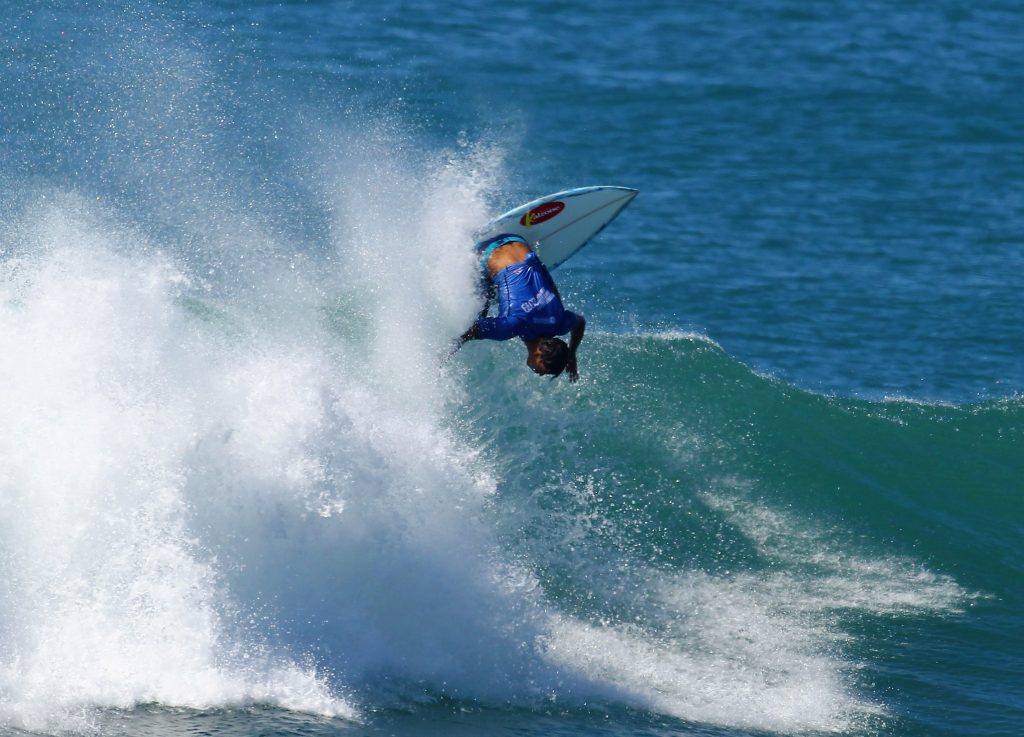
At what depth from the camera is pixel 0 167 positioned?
2164cm

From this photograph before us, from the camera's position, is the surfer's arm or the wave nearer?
the wave

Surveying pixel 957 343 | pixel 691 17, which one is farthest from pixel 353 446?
pixel 691 17

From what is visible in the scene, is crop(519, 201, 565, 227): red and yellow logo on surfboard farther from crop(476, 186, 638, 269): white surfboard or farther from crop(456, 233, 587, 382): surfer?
crop(456, 233, 587, 382): surfer

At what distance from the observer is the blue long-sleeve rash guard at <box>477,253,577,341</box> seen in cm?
1184

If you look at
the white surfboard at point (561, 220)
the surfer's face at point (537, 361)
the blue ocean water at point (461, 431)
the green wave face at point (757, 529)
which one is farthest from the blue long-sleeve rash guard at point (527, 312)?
the green wave face at point (757, 529)

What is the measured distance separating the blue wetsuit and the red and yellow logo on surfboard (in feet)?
3.69

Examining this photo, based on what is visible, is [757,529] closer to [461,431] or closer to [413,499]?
[461,431]

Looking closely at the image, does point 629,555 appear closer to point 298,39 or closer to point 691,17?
point 298,39

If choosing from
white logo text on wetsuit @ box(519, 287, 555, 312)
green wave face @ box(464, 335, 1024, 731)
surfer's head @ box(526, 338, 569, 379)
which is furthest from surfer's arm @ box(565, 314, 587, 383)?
green wave face @ box(464, 335, 1024, 731)

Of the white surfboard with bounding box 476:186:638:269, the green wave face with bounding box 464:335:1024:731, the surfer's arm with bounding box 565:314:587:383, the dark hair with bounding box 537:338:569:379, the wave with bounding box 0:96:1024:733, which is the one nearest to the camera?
the wave with bounding box 0:96:1024:733

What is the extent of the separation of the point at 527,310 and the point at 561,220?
2.09 meters

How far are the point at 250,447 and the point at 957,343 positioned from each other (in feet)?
40.6

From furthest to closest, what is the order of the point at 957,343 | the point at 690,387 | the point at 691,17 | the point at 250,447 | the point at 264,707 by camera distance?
the point at 691,17, the point at 957,343, the point at 690,387, the point at 250,447, the point at 264,707

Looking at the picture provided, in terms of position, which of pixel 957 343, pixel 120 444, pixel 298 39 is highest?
pixel 298 39
